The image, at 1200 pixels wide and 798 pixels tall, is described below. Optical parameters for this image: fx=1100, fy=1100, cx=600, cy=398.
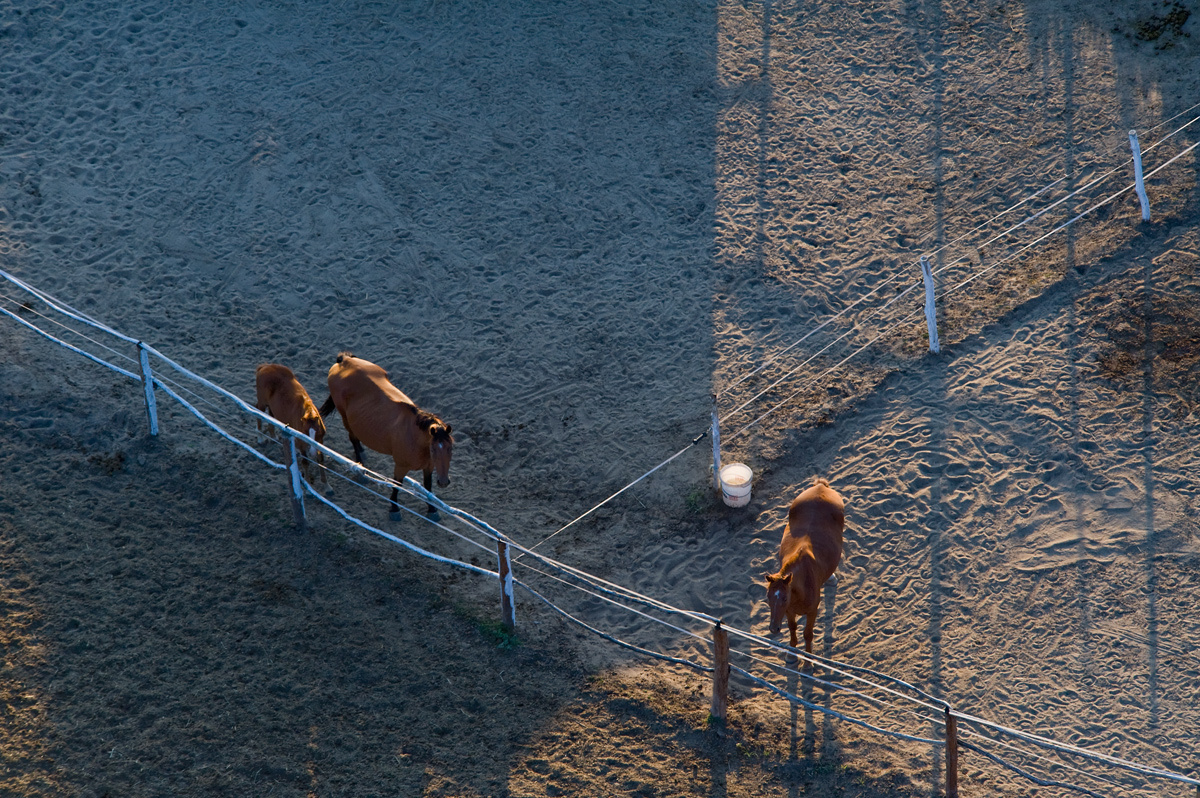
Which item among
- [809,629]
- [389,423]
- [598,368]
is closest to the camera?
[809,629]

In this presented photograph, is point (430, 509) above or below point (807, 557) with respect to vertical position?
above

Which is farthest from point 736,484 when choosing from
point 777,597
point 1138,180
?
point 1138,180

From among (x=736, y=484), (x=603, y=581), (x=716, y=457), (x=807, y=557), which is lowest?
(x=603, y=581)

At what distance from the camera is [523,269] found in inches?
564

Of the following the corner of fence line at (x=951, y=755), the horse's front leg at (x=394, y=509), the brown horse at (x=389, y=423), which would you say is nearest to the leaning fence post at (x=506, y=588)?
the brown horse at (x=389, y=423)

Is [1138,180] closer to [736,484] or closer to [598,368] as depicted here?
[736,484]

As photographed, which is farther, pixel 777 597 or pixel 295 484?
pixel 295 484

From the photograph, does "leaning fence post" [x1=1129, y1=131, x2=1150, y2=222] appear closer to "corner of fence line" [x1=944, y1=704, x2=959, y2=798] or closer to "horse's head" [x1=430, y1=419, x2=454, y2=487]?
"corner of fence line" [x1=944, y1=704, x2=959, y2=798]

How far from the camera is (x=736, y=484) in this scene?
11328 millimetres

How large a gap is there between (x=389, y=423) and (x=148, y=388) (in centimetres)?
265

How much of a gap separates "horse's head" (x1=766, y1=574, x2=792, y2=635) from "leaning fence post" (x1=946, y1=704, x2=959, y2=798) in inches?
62.8

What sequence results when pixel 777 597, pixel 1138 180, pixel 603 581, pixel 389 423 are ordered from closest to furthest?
1. pixel 777 597
2. pixel 603 581
3. pixel 389 423
4. pixel 1138 180

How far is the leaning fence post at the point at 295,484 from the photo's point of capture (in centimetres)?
1073

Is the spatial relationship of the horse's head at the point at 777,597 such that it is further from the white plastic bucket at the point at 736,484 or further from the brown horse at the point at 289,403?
the brown horse at the point at 289,403
